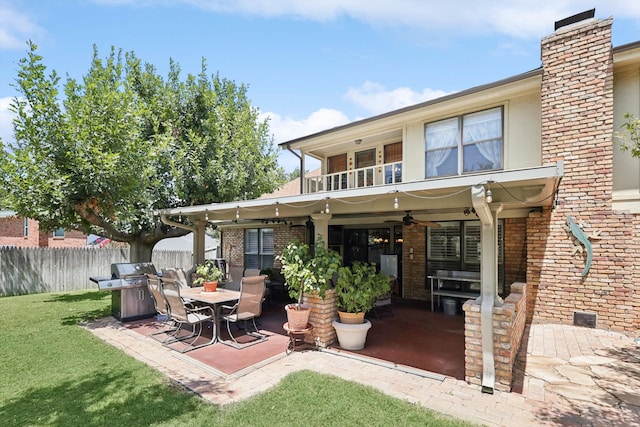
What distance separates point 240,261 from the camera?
15094 mm

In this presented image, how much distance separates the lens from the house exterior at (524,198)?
14.7 ft

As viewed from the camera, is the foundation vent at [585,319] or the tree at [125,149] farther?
the tree at [125,149]

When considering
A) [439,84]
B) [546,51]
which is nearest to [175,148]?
[439,84]

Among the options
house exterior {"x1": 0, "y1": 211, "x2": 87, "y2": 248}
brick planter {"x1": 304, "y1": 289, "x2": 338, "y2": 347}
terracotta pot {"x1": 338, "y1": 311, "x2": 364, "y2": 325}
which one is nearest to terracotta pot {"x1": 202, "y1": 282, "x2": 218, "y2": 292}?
brick planter {"x1": 304, "y1": 289, "x2": 338, "y2": 347}

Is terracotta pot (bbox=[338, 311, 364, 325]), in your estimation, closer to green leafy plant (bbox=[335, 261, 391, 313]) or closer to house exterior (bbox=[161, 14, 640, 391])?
green leafy plant (bbox=[335, 261, 391, 313])

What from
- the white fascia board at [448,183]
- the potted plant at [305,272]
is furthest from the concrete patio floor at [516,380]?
the white fascia board at [448,183]

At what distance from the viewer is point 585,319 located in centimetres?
688

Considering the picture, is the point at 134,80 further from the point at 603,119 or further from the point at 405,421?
the point at 603,119

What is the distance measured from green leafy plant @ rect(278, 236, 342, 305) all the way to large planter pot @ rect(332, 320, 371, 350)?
64 centimetres

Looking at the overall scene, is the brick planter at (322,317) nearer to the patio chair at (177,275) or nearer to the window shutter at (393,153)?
the patio chair at (177,275)

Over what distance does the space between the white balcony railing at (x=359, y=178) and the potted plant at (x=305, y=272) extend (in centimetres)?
499

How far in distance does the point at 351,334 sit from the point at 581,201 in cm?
567

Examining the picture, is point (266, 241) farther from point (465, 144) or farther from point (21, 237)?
point (21, 237)

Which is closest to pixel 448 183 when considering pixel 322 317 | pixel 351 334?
pixel 351 334
